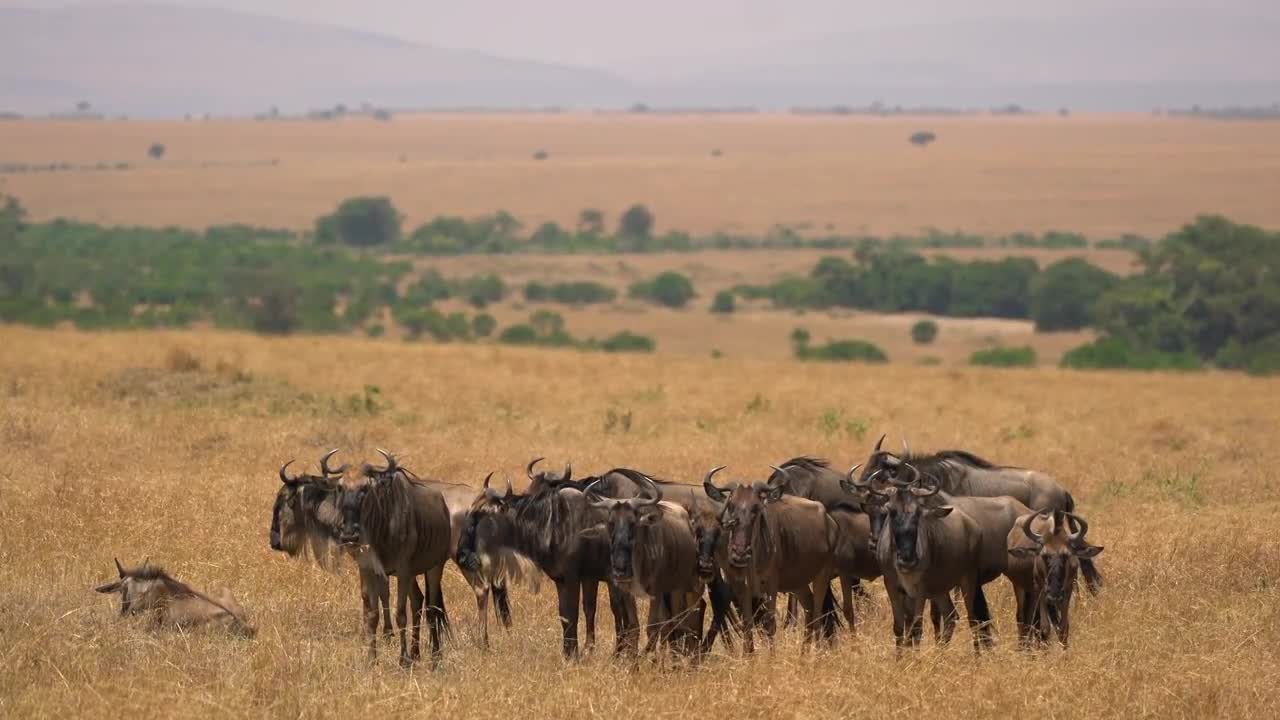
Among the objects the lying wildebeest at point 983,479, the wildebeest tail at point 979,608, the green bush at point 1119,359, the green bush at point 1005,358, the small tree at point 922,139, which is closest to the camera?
the wildebeest tail at point 979,608

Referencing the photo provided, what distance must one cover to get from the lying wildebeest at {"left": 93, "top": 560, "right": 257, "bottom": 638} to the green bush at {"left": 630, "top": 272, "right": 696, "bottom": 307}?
5524 cm

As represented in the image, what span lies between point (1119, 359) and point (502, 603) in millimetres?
29387

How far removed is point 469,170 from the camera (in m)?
155

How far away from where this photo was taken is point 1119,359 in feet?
126

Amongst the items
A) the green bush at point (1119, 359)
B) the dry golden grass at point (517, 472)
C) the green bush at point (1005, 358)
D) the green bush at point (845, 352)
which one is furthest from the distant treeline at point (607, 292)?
the dry golden grass at point (517, 472)

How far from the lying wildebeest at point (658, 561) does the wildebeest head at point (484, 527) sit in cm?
57

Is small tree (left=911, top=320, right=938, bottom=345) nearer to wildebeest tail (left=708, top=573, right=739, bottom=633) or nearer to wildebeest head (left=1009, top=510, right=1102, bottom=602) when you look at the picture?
wildebeest tail (left=708, top=573, right=739, bottom=633)

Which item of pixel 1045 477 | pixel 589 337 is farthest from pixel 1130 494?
pixel 589 337

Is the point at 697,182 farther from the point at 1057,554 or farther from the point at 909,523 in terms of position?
the point at 909,523

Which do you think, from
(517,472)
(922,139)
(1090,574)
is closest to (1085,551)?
(1090,574)

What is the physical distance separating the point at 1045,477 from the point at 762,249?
265 feet

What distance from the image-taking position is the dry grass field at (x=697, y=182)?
116m

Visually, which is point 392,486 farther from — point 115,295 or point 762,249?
point 762,249

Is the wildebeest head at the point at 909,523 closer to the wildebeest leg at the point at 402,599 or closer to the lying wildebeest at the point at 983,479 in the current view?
the lying wildebeest at the point at 983,479
